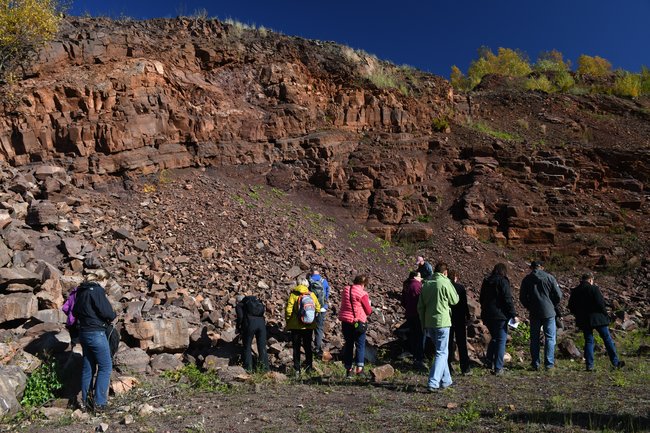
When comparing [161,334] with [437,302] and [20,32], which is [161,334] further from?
[20,32]

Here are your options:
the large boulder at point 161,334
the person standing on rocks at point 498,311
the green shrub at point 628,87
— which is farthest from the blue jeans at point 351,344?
the green shrub at point 628,87

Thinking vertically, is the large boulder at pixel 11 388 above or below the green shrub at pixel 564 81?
below

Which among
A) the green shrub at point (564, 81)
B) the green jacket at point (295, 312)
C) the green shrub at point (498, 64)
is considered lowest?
the green jacket at point (295, 312)

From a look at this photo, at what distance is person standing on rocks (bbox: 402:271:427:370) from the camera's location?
27.3 ft

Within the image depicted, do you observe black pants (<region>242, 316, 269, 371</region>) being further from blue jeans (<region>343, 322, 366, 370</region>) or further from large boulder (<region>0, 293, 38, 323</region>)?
large boulder (<region>0, 293, 38, 323</region>)

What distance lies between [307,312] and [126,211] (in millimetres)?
8120

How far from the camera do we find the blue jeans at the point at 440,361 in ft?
20.9

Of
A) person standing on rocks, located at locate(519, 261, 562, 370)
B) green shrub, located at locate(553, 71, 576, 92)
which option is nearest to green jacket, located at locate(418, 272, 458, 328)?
person standing on rocks, located at locate(519, 261, 562, 370)

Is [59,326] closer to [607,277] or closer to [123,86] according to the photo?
[123,86]

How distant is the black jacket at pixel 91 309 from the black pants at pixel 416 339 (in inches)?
192

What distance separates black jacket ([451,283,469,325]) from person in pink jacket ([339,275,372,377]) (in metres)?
1.38

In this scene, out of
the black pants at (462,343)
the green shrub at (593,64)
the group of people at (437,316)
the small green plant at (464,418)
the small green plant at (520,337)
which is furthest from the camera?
the green shrub at (593,64)

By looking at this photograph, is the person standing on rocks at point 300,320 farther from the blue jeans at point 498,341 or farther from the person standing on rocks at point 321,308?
the blue jeans at point 498,341

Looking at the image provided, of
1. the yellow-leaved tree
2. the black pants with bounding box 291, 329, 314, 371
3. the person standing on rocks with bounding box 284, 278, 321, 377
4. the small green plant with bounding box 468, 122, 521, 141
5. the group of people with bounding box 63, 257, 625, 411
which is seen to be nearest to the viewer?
the group of people with bounding box 63, 257, 625, 411
